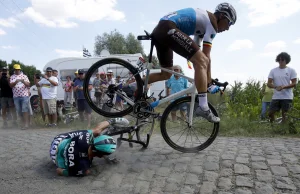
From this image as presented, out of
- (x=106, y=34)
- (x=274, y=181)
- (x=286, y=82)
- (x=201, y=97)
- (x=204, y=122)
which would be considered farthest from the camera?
(x=106, y=34)

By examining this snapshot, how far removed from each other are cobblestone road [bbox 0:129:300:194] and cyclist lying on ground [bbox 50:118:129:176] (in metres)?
0.14

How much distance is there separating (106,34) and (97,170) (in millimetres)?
50236

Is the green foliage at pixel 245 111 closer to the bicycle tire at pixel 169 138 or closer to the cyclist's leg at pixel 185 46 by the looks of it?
the bicycle tire at pixel 169 138

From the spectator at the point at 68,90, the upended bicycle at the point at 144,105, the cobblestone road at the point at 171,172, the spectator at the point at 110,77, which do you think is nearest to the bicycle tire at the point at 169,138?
the upended bicycle at the point at 144,105

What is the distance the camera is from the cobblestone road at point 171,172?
3.35 m

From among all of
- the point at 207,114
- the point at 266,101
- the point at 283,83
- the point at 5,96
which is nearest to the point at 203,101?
the point at 207,114

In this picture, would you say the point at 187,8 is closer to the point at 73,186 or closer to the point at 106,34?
the point at 73,186

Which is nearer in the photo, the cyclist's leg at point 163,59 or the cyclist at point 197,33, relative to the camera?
the cyclist at point 197,33

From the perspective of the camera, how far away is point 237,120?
24.4 ft

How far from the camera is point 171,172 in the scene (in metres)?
3.79

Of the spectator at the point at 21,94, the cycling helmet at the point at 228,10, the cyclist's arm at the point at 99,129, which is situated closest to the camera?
the cycling helmet at the point at 228,10

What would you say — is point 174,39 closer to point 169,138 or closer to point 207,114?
point 207,114

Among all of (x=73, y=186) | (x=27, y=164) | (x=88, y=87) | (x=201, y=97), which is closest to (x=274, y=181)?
(x=201, y=97)

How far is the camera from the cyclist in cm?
385
